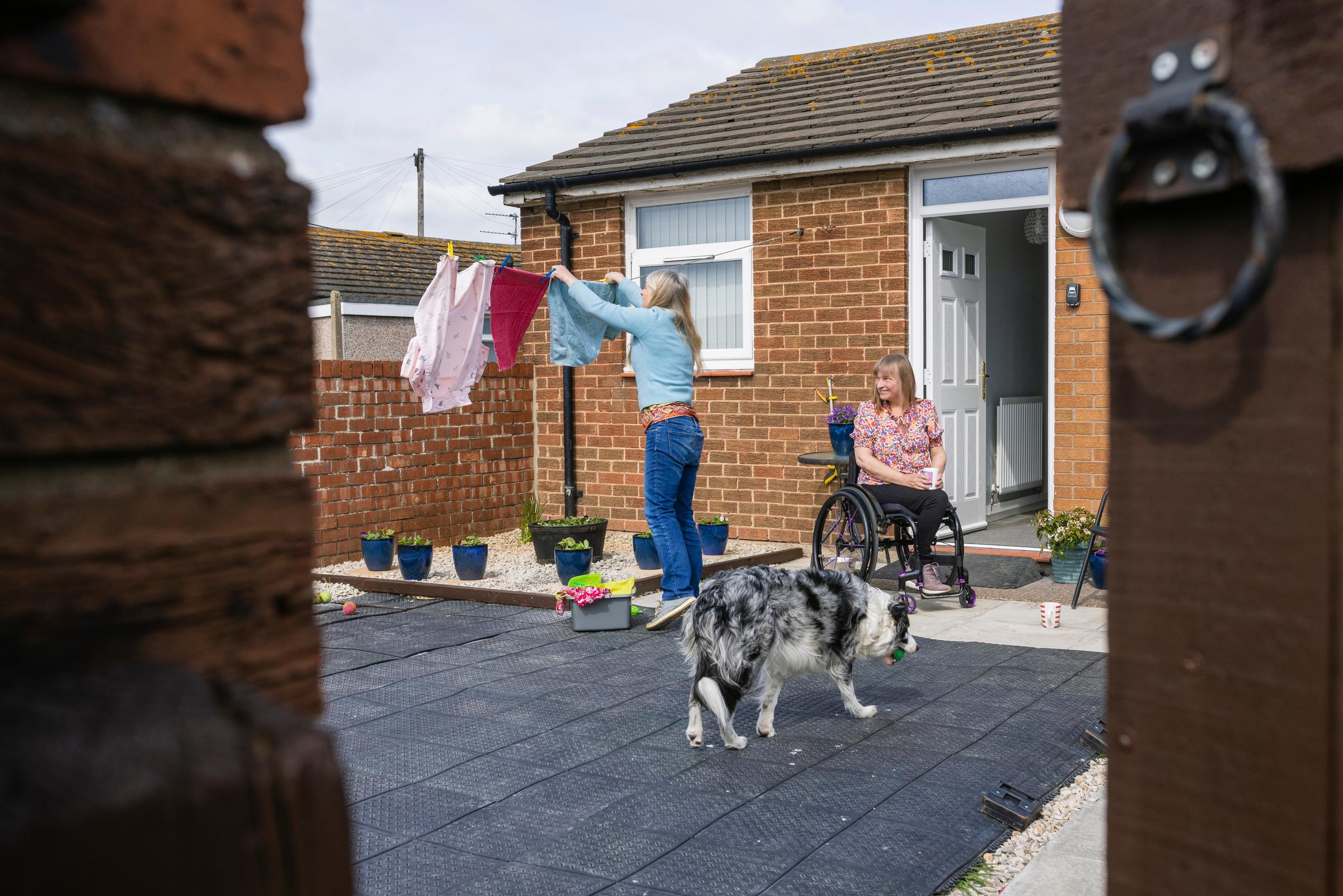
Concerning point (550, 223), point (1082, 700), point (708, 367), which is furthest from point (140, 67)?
point (550, 223)

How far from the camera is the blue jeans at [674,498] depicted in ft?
22.5

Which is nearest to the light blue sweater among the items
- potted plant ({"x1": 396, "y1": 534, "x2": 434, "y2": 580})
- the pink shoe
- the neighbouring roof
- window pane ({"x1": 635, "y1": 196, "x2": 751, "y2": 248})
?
the pink shoe

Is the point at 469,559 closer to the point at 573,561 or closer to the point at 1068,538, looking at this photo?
the point at 573,561

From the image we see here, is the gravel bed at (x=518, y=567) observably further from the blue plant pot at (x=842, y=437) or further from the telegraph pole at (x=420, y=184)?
the telegraph pole at (x=420, y=184)

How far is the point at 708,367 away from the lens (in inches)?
414

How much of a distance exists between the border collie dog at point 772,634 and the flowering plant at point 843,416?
426 centimetres

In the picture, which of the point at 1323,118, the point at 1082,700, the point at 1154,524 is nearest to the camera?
→ the point at 1323,118

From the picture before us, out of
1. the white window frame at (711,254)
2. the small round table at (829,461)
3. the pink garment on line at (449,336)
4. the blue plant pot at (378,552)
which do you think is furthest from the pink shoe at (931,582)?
the blue plant pot at (378,552)

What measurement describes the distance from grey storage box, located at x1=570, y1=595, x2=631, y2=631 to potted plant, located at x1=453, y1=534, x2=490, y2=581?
1.97 meters

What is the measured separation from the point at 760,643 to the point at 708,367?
613 centimetres

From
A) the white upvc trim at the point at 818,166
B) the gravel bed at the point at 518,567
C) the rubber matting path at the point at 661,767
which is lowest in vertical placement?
the rubber matting path at the point at 661,767

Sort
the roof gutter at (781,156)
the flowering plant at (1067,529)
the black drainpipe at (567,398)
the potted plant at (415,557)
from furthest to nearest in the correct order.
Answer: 1. the black drainpipe at (567,398)
2. the potted plant at (415,557)
3. the roof gutter at (781,156)
4. the flowering plant at (1067,529)

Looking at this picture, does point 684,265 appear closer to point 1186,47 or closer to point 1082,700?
point 1082,700

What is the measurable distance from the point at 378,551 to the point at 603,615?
290 centimetres
